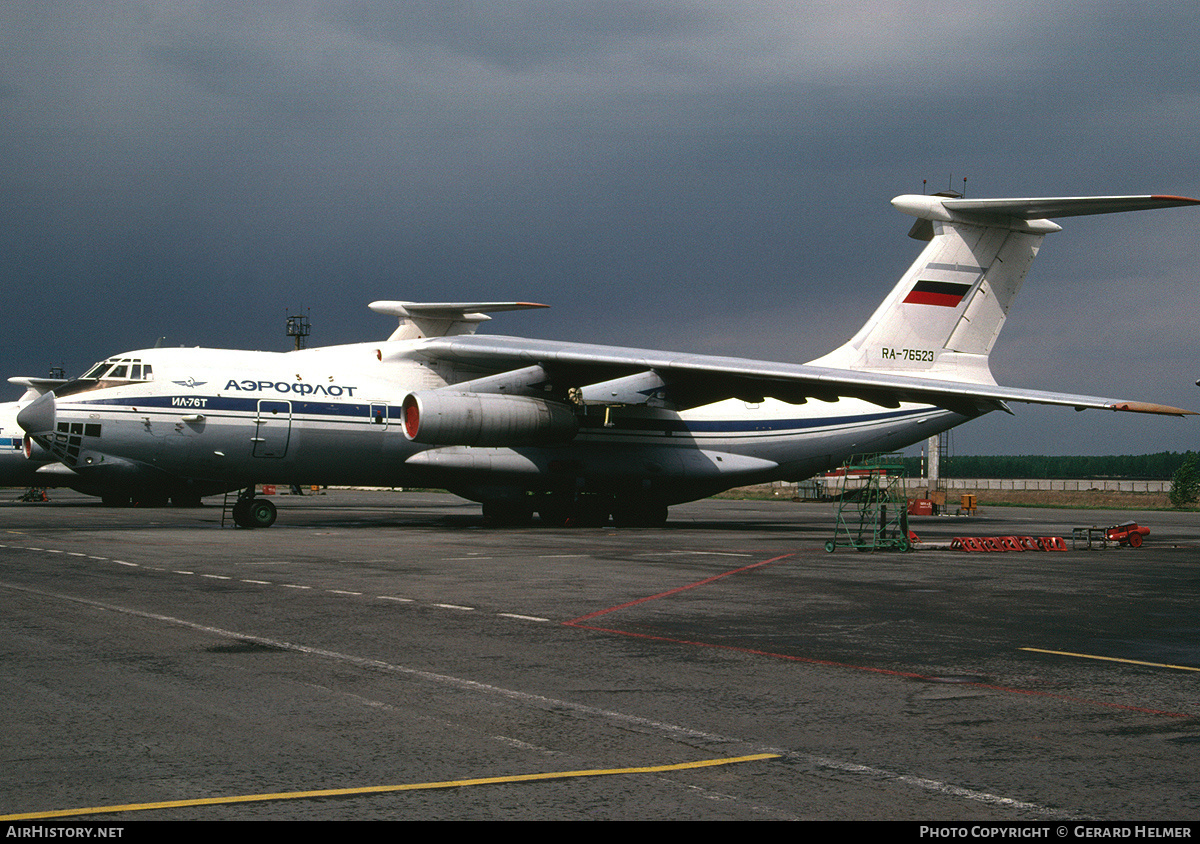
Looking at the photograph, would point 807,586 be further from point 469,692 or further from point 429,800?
point 429,800

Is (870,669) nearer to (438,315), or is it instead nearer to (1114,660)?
(1114,660)

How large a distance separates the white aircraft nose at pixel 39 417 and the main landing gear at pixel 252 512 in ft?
13.2

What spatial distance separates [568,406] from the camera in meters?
24.1

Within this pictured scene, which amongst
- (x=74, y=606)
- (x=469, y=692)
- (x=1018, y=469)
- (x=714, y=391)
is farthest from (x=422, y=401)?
(x=1018, y=469)

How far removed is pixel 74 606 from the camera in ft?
33.4

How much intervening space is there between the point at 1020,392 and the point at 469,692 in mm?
18601

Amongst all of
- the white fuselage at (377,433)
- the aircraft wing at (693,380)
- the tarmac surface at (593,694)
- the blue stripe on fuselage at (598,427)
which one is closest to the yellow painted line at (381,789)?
the tarmac surface at (593,694)

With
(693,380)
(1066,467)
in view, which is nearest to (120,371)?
(693,380)

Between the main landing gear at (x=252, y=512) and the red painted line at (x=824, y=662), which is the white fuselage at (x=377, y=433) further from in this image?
the red painted line at (x=824, y=662)

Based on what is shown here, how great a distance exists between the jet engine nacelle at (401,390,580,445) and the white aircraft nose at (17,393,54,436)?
701cm

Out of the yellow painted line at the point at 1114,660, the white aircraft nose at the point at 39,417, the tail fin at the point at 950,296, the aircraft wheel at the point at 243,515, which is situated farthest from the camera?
the tail fin at the point at 950,296

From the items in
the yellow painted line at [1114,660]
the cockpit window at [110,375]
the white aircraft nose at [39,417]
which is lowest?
the yellow painted line at [1114,660]

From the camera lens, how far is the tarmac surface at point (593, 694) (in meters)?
4.53

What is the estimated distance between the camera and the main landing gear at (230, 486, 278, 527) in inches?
919
